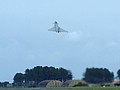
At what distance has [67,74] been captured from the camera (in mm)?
195125

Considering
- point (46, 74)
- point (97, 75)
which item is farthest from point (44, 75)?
point (97, 75)

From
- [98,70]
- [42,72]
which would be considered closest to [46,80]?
[42,72]

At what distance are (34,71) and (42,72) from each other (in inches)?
206

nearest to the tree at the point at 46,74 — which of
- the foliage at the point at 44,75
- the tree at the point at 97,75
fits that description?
the foliage at the point at 44,75

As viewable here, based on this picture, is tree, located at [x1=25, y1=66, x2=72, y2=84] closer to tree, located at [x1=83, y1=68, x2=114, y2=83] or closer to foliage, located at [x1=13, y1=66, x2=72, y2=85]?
foliage, located at [x1=13, y1=66, x2=72, y2=85]

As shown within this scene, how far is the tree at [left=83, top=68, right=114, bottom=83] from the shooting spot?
16150 cm

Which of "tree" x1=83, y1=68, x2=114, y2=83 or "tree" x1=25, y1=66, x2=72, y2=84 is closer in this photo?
"tree" x1=83, y1=68, x2=114, y2=83

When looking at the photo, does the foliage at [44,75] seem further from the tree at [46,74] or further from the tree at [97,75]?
the tree at [97,75]

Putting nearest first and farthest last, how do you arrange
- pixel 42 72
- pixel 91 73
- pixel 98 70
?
1. pixel 91 73
2. pixel 98 70
3. pixel 42 72

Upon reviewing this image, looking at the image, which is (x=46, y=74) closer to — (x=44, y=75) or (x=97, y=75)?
(x=44, y=75)

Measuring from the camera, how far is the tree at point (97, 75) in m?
162

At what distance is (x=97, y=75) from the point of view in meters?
164

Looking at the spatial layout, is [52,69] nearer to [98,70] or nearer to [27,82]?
[27,82]

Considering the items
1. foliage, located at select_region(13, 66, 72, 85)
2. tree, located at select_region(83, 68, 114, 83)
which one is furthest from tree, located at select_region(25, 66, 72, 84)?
tree, located at select_region(83, 68, 114, 83)
